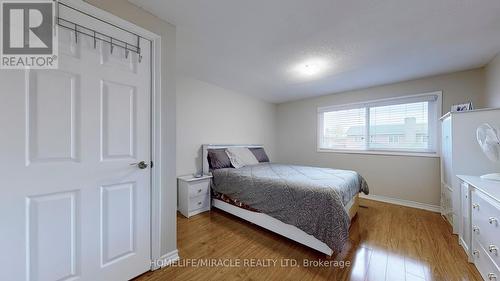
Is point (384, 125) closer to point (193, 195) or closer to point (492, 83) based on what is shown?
point (492, 83)

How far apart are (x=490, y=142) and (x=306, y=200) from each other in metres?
1.83

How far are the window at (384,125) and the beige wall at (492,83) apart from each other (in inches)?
19.3

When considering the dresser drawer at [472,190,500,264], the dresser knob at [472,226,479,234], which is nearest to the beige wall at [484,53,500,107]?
the dresser drawer at [472,190,500,264]

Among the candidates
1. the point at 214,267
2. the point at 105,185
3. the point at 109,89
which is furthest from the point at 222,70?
the point at 214,267

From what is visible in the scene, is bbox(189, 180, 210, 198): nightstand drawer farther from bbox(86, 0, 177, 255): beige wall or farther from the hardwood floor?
bbox(86, 0, 177, 255): beige wall

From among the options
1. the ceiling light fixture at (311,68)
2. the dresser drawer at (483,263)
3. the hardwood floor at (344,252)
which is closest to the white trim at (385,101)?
the ceiling light fixture at (311,68)

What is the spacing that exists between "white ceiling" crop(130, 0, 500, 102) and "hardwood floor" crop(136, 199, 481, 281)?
7.19ft

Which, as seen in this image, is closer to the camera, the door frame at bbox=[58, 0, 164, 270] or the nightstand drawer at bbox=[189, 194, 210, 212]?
the door frame at bbox=[58, 0, 164, 270]

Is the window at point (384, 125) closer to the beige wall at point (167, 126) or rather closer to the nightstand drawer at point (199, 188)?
the nightstand drawer at point (199, 188)

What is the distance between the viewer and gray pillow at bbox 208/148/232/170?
10.7 feet

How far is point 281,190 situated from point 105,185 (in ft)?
5.45

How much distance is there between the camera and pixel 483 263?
4.97ft

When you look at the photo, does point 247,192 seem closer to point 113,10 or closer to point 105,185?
point 105,185

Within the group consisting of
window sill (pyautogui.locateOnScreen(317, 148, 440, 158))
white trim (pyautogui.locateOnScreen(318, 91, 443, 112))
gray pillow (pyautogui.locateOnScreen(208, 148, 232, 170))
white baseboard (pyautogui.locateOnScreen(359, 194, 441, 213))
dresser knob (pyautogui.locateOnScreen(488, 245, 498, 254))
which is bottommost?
white baseboard (pyautogui.locateOnScreen(359, 194, 441, 213))
